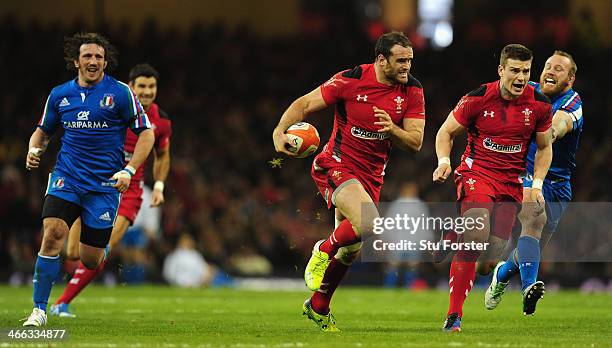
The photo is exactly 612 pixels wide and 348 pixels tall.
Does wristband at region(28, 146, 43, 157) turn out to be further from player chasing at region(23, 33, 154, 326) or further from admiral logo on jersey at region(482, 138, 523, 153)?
admiral logo on jersey at region(482, 138, 523, 153)

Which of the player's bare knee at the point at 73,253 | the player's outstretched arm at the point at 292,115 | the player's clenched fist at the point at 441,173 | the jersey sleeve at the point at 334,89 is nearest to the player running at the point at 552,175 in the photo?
the player's clenched fist at the point at 441,173

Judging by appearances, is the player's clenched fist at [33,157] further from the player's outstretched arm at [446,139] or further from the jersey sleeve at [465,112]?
the jersey sleeve at [465,112]

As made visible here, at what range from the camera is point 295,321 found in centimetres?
1190

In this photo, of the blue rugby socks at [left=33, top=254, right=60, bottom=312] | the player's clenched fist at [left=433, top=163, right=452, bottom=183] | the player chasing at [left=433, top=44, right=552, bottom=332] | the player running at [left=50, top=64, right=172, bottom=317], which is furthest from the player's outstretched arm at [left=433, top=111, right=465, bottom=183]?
the player running at [left=50, top=64, right=172, bottom=317]

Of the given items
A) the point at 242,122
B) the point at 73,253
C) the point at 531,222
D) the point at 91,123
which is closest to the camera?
the point at 91,123

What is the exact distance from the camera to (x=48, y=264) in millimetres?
10281

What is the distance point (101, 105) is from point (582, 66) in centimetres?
1872

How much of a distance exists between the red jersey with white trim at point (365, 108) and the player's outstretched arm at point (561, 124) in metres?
1.63

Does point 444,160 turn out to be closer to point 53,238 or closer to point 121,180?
point 121,180

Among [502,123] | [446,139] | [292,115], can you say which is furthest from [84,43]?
[502,123]

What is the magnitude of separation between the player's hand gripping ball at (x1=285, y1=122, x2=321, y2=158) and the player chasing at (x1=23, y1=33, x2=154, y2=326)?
159 cm

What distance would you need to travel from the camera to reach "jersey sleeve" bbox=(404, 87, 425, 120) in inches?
406

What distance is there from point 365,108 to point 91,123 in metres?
2.61

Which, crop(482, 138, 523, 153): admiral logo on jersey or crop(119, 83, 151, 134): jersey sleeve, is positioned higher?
crop(119, 83, 151, 134): jersey sleeve
